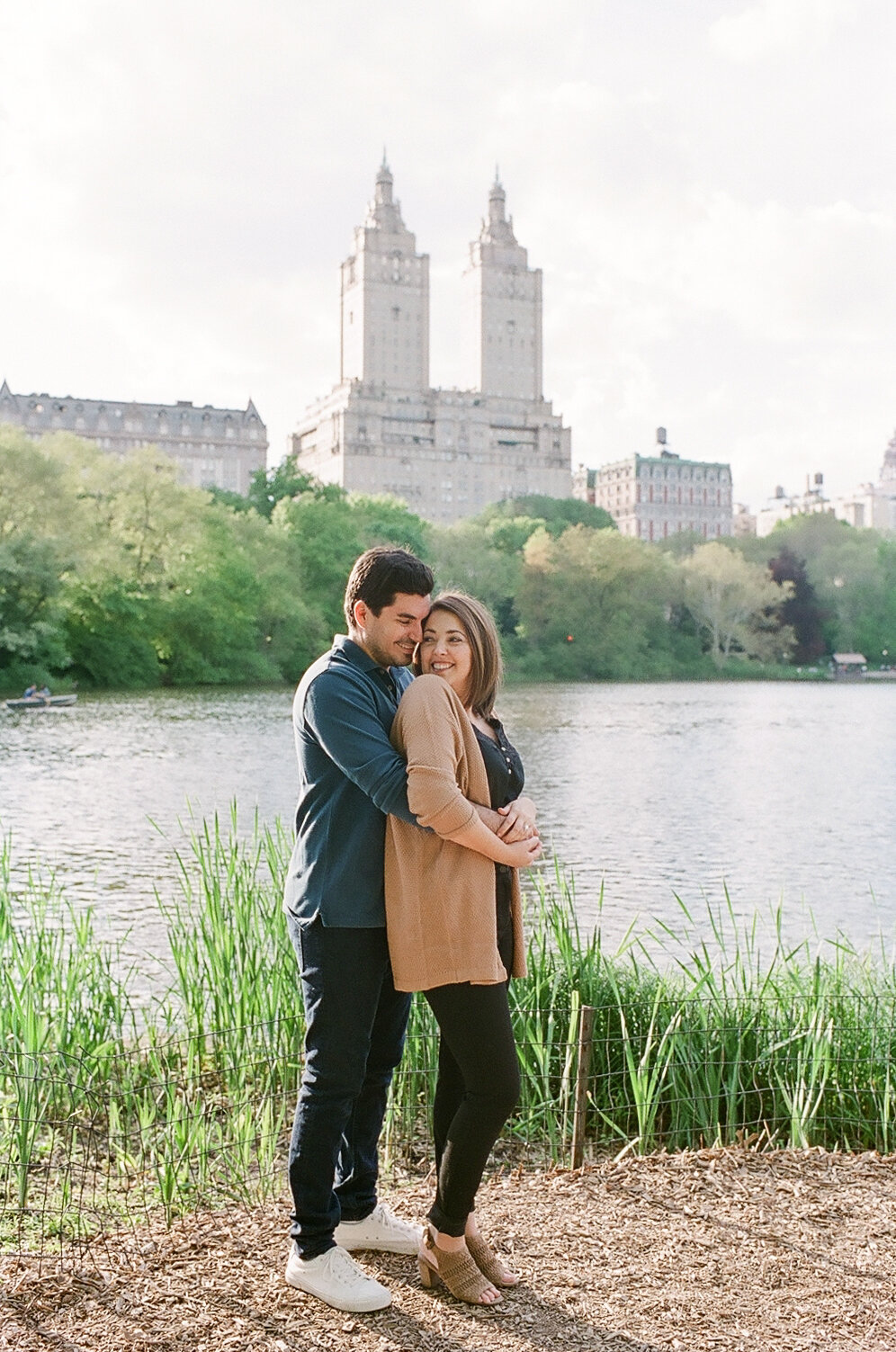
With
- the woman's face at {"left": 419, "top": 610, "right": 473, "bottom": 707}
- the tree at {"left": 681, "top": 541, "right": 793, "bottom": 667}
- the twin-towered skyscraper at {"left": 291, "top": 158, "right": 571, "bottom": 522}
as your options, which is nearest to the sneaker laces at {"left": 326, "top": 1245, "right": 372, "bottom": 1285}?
the woman's face at {"left": 419, "top": 610, "right": 473, "bottom": 707}

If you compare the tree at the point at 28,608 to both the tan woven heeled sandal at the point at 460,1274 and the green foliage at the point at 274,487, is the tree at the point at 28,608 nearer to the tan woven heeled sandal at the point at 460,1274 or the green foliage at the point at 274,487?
the green foliage at the point at 274,487

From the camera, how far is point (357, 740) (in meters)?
2.60

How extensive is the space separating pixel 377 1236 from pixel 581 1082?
0.86 meters

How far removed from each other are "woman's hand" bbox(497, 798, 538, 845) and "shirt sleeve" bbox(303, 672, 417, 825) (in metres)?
0.21

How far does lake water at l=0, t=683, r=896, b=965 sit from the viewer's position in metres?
10.6

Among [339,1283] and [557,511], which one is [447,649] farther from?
[557,511]

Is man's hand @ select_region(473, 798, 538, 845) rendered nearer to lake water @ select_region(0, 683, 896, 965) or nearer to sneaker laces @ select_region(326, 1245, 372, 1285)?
sneaker laces @ select_region(326, 1245, 372, 1285)

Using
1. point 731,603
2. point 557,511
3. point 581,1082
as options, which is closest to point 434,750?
point 581,1082

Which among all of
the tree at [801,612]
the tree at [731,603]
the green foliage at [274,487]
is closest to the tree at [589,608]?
the tree at [731,603]

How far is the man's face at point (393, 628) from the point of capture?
8.96 ft

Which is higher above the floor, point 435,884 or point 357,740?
point 357,740

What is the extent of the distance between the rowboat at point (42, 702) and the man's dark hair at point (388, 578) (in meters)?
28.9

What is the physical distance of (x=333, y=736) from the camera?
262 cm

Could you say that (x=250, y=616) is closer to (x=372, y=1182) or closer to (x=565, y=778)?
(x=565, y=778)
